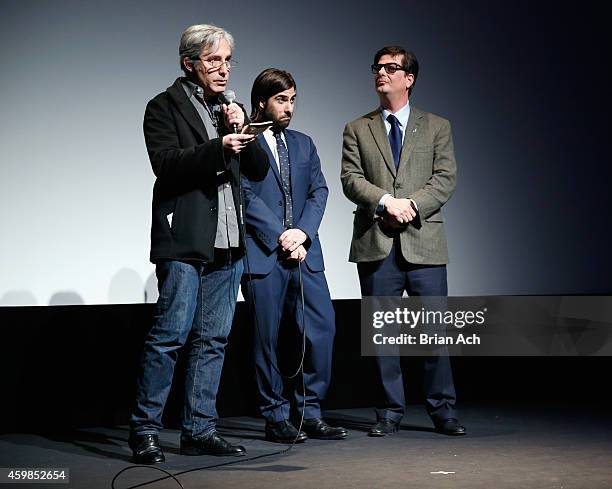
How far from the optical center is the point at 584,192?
5.13 meters

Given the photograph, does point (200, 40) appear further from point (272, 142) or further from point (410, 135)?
point (410, 135)

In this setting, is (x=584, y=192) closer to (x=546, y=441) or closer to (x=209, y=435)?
(x=546, y=441)

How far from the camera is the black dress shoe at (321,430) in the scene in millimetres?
3777

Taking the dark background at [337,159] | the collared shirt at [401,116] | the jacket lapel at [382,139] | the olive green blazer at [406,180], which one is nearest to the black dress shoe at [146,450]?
the dark background at [337,159]

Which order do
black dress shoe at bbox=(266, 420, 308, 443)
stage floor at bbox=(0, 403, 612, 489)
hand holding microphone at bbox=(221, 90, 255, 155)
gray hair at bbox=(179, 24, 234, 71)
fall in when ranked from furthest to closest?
black dress shoe at bbox=(266, 420, 308, 443)
gray hair at bbox=(179, 24, 234, 71)
hand holding microphone at bbox=(221, 90, 255, 155)
stage floor at bbox=(0, 403, 612, 489)

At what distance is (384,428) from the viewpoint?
3855 millimetres

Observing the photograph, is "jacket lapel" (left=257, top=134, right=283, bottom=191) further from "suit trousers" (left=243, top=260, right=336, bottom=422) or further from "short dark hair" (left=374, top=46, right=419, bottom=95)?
"short dark hair" (left=374, top=46, right=419, bottom=95)

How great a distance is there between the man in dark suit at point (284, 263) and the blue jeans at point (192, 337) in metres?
0.25

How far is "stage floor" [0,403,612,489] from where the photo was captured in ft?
10.1

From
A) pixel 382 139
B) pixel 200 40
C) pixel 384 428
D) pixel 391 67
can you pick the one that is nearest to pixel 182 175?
pixel 200 40

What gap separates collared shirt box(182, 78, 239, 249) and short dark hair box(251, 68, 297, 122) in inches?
15.8

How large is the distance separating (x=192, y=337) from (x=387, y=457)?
0.79m

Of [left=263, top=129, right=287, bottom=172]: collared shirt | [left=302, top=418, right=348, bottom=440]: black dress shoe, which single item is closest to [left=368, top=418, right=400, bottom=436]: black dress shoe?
[left=302, top=418, right=348, bottom=440]: black dress shoe

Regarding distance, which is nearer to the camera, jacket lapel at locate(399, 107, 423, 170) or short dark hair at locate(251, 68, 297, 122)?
short dark hair at locate(251, 68, 297, 122)
